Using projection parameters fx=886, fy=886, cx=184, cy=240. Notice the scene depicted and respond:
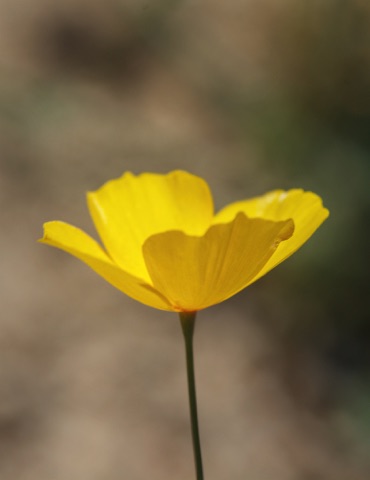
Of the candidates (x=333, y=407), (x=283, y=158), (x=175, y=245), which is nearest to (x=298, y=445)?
(x=333, y=407)

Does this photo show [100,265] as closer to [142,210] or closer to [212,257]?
[212,257]

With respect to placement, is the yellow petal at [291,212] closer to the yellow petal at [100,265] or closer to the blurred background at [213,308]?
the yellow petal at [100,265]

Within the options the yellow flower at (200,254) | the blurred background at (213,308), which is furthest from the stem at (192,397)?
the blurred background at (213,308)

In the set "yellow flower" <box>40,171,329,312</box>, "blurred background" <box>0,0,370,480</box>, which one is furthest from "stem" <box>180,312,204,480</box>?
"blurred background" <box>0,0,370,480</box>

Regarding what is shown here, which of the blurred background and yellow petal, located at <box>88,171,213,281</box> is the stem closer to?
yellow petal, located at <box>88,171,213,281</box>

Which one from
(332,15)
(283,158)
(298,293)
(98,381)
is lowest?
(98,381)

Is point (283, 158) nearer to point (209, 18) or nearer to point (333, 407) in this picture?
point (333, 407)
